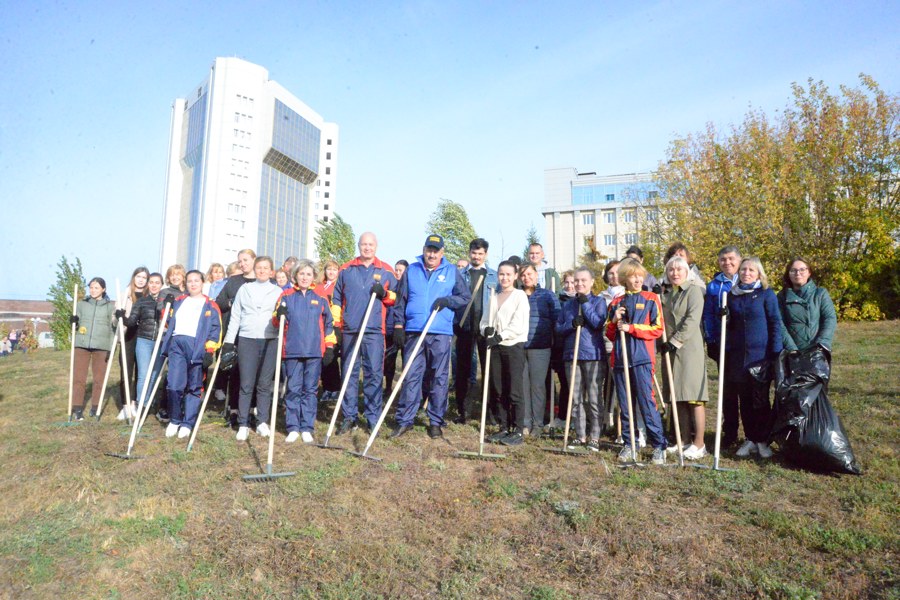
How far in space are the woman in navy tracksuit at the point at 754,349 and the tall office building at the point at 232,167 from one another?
A: 80993 millimetres

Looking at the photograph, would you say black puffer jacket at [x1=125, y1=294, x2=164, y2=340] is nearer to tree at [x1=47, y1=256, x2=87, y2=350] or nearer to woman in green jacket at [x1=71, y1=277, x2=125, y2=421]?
woman in green jacket at [x1=71, y1=277, x2=125, y2=421]

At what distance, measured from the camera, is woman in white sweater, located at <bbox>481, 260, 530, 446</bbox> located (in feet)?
22.5

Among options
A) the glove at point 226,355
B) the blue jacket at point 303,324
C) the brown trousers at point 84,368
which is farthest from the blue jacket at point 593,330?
the brown trousers at point 84,368

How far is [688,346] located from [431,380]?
2.84 m

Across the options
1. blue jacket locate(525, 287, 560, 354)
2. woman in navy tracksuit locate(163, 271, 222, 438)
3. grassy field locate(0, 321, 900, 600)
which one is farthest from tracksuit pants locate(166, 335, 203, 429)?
blue jacket locate(525, 287, 560, 354)

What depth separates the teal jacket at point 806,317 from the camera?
6043 mm

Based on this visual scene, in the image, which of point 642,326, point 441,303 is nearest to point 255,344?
point 441,303

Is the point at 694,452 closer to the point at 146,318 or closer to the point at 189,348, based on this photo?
the point at 189,348

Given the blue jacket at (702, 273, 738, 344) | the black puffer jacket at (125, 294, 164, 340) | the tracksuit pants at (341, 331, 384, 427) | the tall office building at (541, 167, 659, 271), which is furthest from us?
the tall office building at (541, 167, 659, 271)

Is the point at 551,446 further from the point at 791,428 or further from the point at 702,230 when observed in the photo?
the point at 702,230

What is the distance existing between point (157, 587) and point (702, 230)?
2121cm

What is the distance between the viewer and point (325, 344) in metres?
7.20

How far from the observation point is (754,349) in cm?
619

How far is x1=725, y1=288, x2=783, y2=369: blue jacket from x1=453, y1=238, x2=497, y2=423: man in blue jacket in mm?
2911
